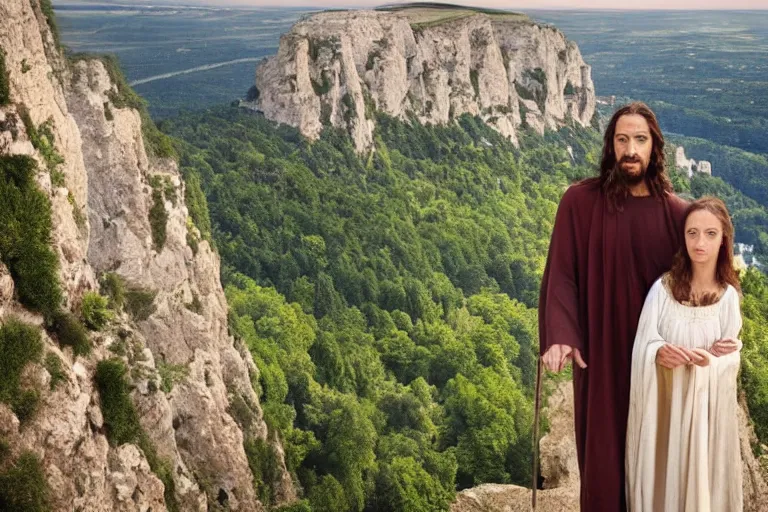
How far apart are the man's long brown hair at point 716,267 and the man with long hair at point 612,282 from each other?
15.3 inches

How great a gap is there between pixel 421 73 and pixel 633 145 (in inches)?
3338

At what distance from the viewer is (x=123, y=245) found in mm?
23016

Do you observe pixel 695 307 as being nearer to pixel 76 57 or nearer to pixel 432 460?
pixel 76 57

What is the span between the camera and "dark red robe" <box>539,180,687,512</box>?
8.23 metres

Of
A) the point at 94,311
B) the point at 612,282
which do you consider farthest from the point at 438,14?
the point at 612,282

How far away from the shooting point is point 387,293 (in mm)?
61375

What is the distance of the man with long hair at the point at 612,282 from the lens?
821cm

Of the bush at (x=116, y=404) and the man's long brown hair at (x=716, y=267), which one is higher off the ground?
the man's long brown hair at (x=716, y=267)

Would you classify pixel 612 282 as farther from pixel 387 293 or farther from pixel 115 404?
pixel 387 293

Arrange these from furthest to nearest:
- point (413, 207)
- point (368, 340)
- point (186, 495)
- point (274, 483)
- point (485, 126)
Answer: point (485, 126)
point (413, 207)
point (368, 340)
point (274, 483)
point (186, 495)

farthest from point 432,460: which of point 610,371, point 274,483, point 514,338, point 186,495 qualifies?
point 610,371

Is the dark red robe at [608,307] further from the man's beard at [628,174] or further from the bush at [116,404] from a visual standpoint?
the bush at [116,404]

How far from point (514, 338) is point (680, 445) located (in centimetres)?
5229

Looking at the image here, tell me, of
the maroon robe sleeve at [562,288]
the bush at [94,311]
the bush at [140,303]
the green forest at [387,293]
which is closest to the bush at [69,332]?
the bush at [94,311]
